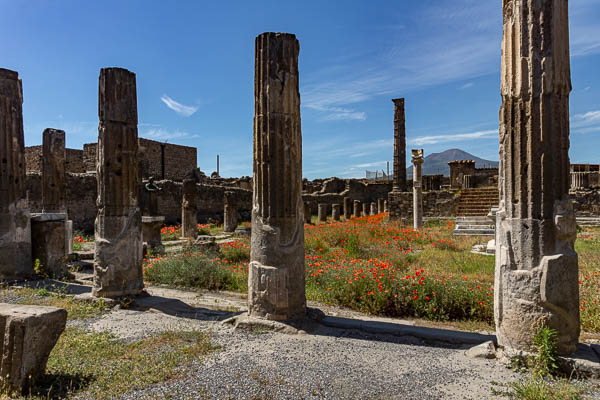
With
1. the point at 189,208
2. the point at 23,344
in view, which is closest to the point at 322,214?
the point at 189,208

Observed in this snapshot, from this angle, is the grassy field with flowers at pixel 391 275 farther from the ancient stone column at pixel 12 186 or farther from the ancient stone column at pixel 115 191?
the ancient stone column at pixel 12 186

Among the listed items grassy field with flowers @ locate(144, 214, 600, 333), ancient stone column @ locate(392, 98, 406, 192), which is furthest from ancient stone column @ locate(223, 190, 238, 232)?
ancient stone column @ locate(392, 98, 406, 192)

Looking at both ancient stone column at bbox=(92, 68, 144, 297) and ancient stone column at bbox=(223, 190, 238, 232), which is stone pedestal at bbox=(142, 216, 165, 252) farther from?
ancient stone column at bbox=(223, 190, 238, 232)

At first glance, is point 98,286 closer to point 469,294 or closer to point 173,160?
point 469,294

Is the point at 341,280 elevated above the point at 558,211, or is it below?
below

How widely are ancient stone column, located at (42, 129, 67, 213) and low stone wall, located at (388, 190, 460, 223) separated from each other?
14201 mm

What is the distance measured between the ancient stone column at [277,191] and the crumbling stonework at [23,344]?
87.5 inches

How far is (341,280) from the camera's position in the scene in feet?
20.9

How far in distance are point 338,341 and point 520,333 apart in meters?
1.77

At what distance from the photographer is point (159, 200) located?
19.5m

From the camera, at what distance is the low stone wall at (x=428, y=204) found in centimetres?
1933

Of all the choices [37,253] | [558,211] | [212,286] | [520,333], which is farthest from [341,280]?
[37,253]

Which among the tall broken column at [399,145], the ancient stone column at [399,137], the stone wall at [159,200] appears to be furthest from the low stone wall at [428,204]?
the stone wall at [159,200]

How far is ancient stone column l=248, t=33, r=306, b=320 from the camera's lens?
15.5 ft
